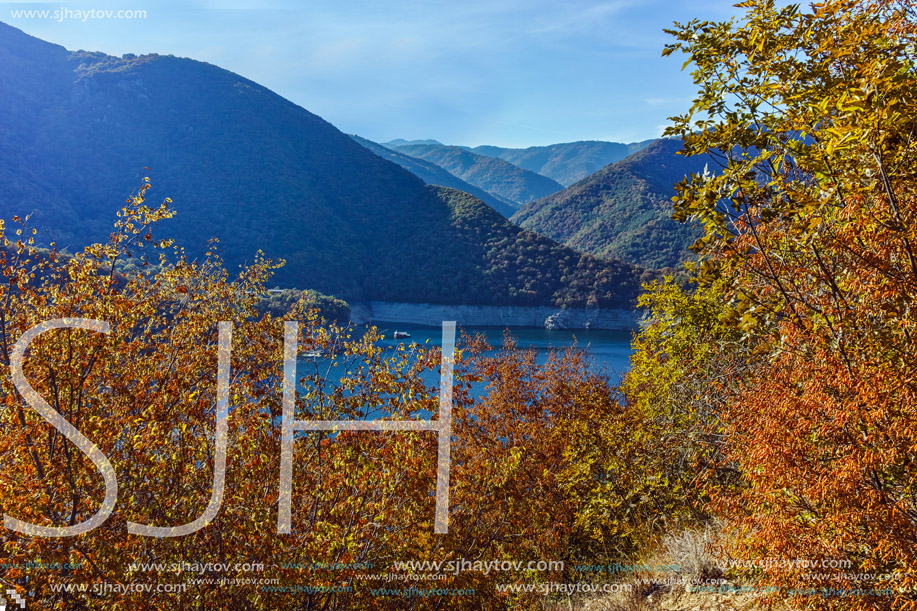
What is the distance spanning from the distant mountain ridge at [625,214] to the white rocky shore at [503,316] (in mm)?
25388

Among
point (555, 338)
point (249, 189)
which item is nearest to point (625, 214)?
point (555, 338)

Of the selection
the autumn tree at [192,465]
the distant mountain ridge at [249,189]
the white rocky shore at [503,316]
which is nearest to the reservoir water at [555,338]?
the white rocky shore at [503,316]

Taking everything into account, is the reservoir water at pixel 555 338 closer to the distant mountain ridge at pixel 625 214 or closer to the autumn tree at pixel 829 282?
the distant mountain ridge at pixel 625 214

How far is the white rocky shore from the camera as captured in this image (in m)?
85.3

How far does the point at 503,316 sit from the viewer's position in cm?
8825

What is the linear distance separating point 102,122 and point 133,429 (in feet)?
444

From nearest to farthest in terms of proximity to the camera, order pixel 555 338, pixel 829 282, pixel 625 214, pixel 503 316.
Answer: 1. pixel 829 282
2. pixel 555 338
3. pixel 503 316
4. pixel 625 214

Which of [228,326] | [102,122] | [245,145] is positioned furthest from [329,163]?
[228,326]

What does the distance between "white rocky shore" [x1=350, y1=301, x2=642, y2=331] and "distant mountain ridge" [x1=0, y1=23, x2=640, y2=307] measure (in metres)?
1.77

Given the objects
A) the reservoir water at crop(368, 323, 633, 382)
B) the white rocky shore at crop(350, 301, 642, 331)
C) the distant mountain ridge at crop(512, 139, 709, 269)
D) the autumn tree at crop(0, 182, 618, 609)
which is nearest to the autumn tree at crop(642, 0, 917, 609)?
the autumn tree at crop(0, 182, 618, 609)

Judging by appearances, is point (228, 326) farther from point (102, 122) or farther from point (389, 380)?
point (102, 122)

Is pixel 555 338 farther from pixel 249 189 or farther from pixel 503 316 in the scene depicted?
pixel 249 189

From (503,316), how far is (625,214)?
2474 inches

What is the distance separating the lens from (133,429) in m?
4.32
